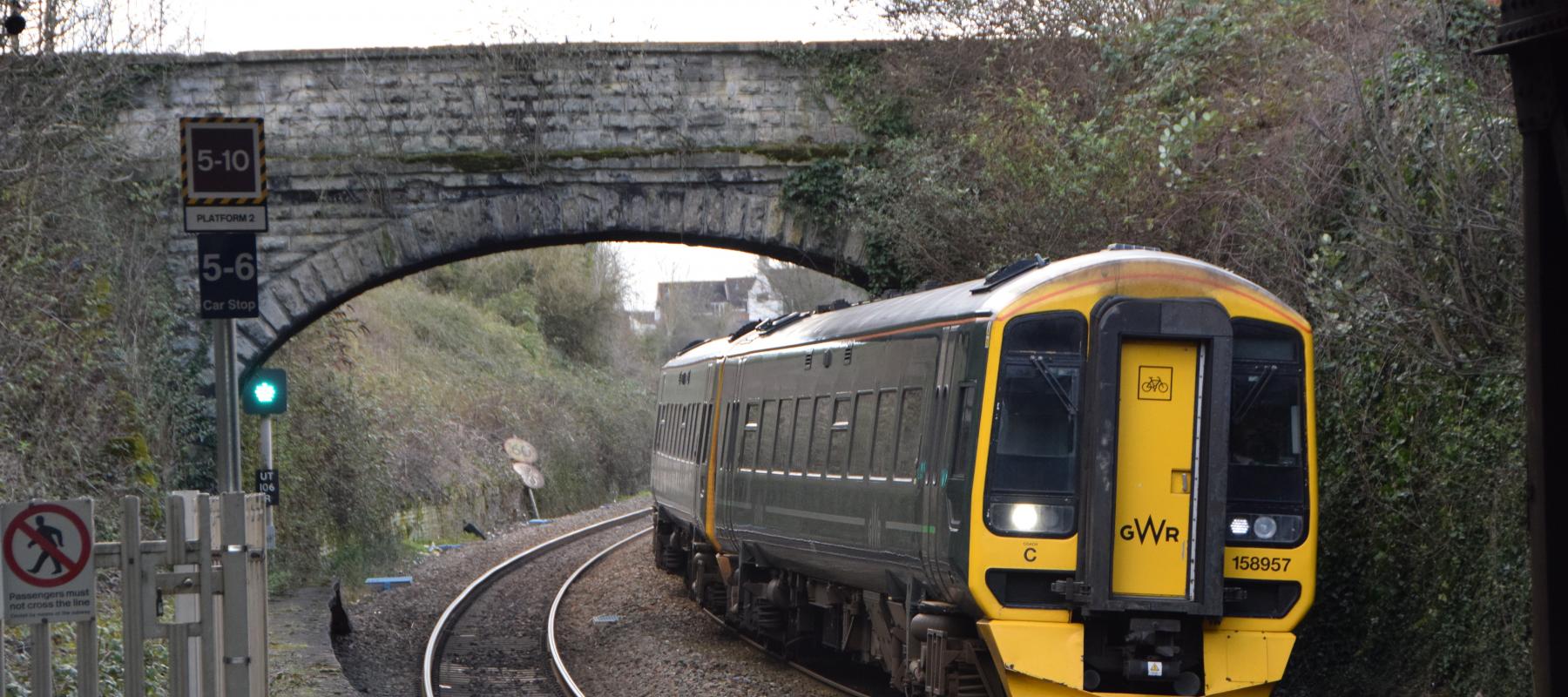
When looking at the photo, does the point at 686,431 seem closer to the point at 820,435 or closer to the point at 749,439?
the point at 749,439

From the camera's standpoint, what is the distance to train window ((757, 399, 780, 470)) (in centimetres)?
1222

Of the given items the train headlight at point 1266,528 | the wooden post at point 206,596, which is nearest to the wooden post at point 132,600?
the wooden post at point 206,596

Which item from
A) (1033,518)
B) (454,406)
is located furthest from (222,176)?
(454,406)

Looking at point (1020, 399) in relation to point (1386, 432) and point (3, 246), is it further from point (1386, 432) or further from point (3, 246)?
point (3, 246)

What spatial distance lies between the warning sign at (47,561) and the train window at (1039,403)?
168 inches

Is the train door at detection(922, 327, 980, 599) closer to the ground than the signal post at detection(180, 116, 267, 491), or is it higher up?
closer to the ground

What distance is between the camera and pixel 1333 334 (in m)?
10.0

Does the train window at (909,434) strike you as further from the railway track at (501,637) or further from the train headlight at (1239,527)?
the railway track at (501,637)

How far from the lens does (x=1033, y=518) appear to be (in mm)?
7723

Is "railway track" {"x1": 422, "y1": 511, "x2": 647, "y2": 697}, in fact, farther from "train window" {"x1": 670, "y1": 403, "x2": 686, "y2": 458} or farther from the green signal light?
the green signal light

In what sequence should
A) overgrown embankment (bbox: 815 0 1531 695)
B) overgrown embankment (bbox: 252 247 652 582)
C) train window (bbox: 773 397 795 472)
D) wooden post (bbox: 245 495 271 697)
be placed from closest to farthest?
wooden post (bbox: 245 495 271 697) → overgrown embankment (bbox: 815 0 1531 695) → train window (bbox: 773 397 795 472) → overgrown embankment (bbox: 252 247 652 582)

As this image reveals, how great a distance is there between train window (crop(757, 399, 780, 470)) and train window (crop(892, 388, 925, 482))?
3.07m

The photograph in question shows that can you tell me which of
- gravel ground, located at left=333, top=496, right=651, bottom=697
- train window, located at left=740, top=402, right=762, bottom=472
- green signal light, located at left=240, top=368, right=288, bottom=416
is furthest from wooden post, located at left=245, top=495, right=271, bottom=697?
green signal light, located at left=240, top=368, right=288, bottom=416

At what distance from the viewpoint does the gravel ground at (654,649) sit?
12.2 metres
